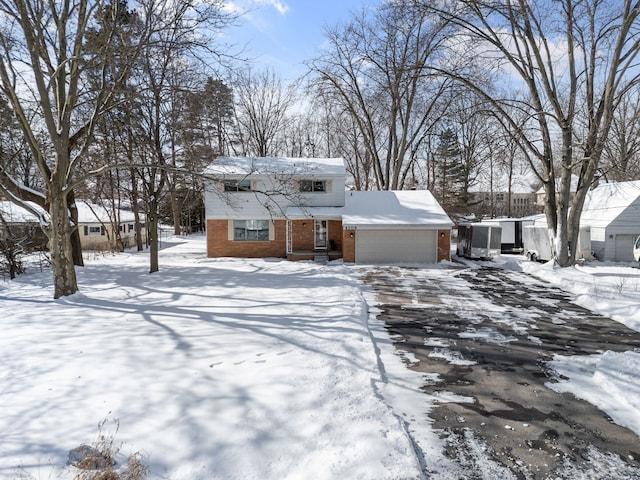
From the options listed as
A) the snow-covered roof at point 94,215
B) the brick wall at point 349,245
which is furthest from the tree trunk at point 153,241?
the snow-covered roof at point 94,215

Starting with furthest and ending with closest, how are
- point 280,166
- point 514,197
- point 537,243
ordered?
point 514,197
point 280,166
point 537,243

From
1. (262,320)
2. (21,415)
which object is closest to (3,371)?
(21,415)

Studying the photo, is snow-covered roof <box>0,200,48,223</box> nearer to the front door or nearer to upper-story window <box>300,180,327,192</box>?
upper-story window <box>300,180,327,192</box>

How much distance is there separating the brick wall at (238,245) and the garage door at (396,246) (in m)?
4.26

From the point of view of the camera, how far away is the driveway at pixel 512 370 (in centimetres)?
357

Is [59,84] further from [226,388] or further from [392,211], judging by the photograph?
[392,211]

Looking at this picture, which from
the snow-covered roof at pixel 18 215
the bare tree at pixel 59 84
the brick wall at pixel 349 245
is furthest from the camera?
the snow-covered roof at pixel 18 215

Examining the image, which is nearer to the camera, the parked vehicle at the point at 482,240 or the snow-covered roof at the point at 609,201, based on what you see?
the snow-covered roof at the point at 609,201

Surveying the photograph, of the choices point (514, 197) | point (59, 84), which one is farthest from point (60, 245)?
point (514, 197)

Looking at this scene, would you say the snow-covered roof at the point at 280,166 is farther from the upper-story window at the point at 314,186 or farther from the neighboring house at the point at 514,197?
the neighboring house at the point at 514,197

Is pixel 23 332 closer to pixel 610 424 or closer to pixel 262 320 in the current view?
pixel 262 320

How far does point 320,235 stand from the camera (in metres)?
19.8

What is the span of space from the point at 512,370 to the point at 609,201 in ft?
65.9

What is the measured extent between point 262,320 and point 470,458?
4.95 metres
